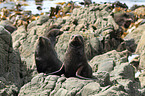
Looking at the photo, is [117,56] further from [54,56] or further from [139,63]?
[54,56]

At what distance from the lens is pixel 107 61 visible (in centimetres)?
682

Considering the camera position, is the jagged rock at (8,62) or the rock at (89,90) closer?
the rock at (89,90)

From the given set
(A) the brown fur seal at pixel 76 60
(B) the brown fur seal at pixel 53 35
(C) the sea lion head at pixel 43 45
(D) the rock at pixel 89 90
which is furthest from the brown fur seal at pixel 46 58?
(B) the brown fur seal at pixel 53 35

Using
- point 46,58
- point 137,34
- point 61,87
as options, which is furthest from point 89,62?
point 137,34

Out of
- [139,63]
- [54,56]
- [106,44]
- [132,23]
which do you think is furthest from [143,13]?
[54,56]

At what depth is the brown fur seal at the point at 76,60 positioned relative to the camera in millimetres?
4575

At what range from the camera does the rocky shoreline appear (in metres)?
3.93

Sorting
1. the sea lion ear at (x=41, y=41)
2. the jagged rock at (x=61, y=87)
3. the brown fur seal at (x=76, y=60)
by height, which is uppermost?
the sea lion ear at (x=41, y=41)

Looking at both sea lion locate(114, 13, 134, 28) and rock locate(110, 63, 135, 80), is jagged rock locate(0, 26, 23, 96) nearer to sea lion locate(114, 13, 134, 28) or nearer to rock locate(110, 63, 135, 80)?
rock locate(110, 63, 135, 80)

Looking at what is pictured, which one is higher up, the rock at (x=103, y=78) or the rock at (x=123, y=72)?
the rock at (x=103, y=78)

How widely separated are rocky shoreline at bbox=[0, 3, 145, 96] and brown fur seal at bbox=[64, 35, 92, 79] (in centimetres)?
34

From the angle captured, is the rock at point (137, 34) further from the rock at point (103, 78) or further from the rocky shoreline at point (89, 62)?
the rock at point (103, 78)

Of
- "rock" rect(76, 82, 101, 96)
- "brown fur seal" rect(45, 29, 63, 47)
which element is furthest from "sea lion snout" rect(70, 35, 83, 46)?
"brown fur seal" rect(45, 29, 63, 47)

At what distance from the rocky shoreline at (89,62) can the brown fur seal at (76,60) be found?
34 centimetres
